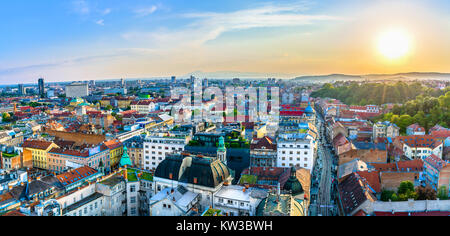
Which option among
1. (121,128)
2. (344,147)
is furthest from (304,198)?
(121,128)

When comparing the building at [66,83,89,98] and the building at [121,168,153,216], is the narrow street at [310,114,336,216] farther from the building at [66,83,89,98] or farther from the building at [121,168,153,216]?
the building at [66,83,89,98]

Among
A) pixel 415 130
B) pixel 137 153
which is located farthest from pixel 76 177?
pixel 415 130

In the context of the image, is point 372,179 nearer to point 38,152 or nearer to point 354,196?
point 354,196

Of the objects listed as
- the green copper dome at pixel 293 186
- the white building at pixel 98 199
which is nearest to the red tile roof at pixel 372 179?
the green copper dome at pixel 293 186

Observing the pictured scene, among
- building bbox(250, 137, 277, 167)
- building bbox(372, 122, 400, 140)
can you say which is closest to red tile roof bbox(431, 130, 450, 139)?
building bbox(372, 122, 400, 140)
